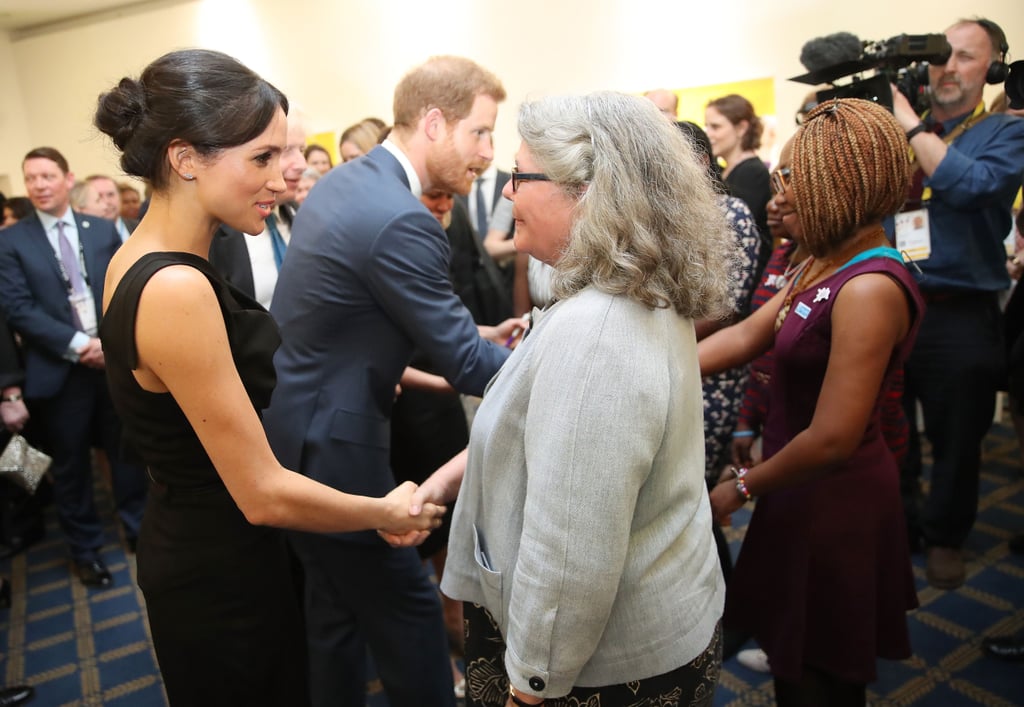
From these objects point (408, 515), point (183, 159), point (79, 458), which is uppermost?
point (183, 159)

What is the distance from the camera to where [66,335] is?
3.42 metres

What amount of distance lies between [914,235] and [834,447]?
1686 mm

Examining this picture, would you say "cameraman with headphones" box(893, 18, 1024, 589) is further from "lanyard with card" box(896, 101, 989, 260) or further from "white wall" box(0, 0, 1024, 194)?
"white wall" box(0, 0, 1024, 194)

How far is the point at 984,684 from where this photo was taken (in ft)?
7.43

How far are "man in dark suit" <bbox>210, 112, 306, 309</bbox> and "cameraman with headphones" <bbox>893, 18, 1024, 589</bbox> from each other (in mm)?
2091

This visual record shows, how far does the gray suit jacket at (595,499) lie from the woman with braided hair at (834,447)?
449mm

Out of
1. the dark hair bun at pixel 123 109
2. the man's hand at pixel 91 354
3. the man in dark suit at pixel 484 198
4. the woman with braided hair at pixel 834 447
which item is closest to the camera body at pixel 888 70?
the woman with braided hair at pixel 834 447

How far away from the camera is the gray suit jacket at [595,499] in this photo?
3.24 feet

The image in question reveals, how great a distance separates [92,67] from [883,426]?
33.3 feet

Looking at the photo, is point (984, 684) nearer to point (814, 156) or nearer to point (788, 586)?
point (788, 586)

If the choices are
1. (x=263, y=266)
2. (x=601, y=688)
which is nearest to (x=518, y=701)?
(x=601, y=688)

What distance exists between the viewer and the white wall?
5.57 m

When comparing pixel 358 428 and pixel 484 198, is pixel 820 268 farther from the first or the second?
pixel 484 198

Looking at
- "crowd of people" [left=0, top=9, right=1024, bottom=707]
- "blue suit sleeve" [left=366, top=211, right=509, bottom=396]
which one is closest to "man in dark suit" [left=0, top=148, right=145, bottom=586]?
"crowd of people" [left=0, top=9, right=1024, bottom=707]
